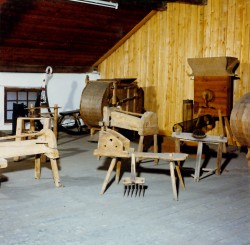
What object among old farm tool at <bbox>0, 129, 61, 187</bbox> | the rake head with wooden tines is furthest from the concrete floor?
old farm tool at <bbox>0, 129, 61, 187</bbox>

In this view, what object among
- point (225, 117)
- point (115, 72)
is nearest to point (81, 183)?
point (225, 117)

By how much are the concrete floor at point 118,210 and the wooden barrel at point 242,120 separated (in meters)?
0.66

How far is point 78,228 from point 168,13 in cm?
753

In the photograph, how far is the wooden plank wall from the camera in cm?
915

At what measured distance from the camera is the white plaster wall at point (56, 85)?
1088 cm

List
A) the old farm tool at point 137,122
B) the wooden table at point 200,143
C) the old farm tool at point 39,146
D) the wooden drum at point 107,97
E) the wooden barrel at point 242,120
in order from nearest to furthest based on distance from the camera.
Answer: the old farm tool at point 39,146, the wooden table at point 200,143, the old farm tool at point 137,122, the wooden barrel at point 242,120, the wooden drum at point 107,97

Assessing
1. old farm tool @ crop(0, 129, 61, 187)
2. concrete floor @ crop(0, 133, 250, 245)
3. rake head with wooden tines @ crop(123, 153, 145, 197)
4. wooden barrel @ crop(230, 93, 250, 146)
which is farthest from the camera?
wooden barrel @ crop(230, 93, 250, 146)

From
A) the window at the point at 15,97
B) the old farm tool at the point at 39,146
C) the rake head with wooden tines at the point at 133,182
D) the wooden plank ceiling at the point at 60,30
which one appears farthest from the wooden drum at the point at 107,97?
the rake head with wooden tines at the point at 133,182

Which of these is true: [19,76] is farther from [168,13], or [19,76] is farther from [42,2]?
[168,13]

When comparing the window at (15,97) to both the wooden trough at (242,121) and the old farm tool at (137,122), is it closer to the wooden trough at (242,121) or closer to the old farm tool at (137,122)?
the old farm tool at (137,122)

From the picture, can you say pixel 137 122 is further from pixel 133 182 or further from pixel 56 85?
pixel 56 85

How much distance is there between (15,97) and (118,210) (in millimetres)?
7525

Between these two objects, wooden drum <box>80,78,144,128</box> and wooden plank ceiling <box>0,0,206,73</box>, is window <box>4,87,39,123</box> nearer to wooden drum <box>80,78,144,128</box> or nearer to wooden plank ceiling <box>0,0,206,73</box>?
wooden plank ceiling <box>0,0,206,73</box>

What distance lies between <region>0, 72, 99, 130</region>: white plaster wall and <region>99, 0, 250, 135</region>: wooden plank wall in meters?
1.19
